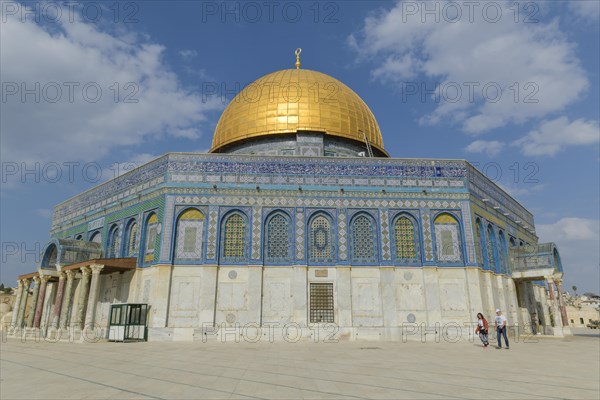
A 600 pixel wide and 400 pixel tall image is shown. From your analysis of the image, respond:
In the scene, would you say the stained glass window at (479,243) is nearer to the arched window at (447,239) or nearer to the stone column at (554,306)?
the arched window at (447,239)

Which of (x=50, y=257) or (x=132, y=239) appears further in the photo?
(x=50, y=257)

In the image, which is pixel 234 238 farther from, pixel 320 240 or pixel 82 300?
pixel 82 300

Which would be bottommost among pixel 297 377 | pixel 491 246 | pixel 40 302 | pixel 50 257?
pixel 297 377

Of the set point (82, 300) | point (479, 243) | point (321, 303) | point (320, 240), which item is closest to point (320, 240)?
point (320, 240)

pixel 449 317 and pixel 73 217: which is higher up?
pixel 73 217

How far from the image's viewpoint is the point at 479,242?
1869cm

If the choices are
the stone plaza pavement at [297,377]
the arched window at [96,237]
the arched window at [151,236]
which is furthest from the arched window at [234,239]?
the arched window at [96,237]

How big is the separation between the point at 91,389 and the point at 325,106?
61.4 ft

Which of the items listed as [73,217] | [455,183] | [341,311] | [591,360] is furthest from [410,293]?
[73,217]

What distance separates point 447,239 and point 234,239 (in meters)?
9.07

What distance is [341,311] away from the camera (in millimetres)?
16469

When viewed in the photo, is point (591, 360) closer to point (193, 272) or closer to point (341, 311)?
point (341, 311)

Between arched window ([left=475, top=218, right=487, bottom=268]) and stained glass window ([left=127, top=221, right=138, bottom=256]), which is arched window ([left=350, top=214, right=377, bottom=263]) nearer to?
arched window ([left=475, top=218, right=487, bottom=268])

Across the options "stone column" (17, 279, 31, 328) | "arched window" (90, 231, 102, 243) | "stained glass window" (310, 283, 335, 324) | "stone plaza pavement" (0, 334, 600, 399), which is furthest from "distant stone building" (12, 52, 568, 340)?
"stone plaza pavement" (0, 334, 600, 399)
